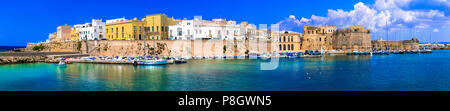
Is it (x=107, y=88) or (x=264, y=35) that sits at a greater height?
(x=264, y=35)

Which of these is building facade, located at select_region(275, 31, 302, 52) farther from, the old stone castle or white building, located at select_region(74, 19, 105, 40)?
white building, located at select_region(74, 19, 105, 40)

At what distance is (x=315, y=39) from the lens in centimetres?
5922

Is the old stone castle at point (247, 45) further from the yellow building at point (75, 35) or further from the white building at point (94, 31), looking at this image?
the yellow building at point (75, 35)

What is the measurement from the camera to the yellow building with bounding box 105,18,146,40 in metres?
42.3

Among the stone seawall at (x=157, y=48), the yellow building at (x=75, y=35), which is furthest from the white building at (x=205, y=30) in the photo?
the yellow building at (x=75, y=35)

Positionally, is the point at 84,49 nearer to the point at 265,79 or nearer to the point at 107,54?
the point at 107,54

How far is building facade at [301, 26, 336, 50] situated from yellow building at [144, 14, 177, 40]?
27.8 metres

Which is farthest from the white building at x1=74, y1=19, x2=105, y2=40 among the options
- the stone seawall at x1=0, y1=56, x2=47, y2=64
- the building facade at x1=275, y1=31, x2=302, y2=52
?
the building facade at x1=275, y1=31, x2=302, y2=52

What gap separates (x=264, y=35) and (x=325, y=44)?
12.2 m

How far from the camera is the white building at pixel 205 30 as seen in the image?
4306 centimetres

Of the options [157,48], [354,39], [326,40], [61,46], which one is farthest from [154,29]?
[354,39]

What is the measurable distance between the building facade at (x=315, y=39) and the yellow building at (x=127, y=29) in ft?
101
